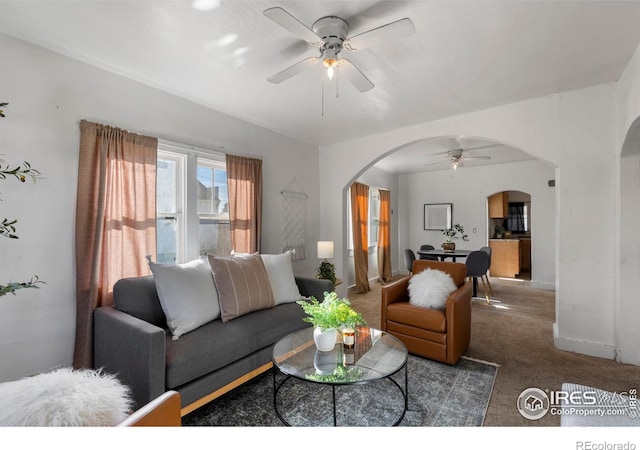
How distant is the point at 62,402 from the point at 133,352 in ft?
3.29

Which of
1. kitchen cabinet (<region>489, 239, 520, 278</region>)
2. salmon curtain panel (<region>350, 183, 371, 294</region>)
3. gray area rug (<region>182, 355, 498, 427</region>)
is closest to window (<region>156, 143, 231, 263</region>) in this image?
gray area rug (<region>182, 355, 498, 427</region>)

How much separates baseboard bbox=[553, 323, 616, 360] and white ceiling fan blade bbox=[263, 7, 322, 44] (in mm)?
3536

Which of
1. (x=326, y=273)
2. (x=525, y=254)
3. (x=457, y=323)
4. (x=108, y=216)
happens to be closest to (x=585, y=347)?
(x=457, y=323)

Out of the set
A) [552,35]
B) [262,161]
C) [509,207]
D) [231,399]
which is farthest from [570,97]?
[509,207]

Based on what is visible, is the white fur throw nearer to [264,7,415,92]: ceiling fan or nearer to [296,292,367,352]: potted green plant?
[296,292,367,352]: potted green plant

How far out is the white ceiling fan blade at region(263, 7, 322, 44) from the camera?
56.2 inches

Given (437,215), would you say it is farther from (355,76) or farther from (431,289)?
(355,76)

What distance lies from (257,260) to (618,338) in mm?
3349

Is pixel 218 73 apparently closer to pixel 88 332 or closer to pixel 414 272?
pixel 88 332

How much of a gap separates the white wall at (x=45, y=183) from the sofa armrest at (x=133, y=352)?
35cm

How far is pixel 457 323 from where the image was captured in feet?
8.22

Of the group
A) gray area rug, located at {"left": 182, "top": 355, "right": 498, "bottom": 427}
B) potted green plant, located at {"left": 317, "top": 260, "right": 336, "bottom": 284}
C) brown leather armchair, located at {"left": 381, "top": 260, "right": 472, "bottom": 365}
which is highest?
potted green plant, located at {"left": 317, "top": 260, "right": 336, "bottom": 284}

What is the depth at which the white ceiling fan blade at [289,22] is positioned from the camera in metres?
1.43

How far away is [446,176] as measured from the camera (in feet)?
22.4
